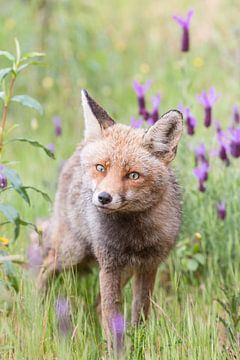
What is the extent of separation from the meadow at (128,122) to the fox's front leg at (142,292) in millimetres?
85

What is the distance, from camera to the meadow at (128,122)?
4125mm

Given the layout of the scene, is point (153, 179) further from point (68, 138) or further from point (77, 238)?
point (68, 138)

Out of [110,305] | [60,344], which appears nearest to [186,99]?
[110,305]

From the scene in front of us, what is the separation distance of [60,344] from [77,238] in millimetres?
1217

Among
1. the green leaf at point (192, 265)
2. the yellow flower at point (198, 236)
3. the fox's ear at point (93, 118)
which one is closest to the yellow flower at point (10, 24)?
the yellow flower at point (198, 236)

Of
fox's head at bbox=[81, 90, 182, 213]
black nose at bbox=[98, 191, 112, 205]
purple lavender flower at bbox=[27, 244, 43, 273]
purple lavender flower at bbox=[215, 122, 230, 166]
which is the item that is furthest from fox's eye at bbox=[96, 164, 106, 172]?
purple lavender flower at bbox=[215, 122, 230, 166]

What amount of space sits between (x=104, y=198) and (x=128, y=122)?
4244mm

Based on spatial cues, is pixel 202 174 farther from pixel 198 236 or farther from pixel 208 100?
pixel 208 100

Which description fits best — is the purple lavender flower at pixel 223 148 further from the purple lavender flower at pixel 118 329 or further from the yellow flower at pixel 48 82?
the yellow flower at pixel 48 82

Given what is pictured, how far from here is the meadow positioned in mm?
4125

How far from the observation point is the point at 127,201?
4.04 metres

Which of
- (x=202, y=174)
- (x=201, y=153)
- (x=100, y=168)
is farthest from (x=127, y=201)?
(x=201, y=153)

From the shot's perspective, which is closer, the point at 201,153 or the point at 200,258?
the point at 200,258

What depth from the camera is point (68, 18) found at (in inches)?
359
